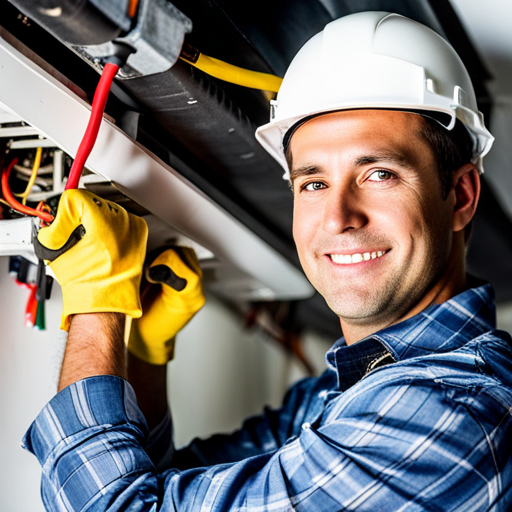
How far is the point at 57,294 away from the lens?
127 centimetres

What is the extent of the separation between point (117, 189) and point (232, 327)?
1.06 meters

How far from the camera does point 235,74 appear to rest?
1.06 metres

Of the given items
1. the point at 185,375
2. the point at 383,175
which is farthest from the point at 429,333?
the point at 185,375

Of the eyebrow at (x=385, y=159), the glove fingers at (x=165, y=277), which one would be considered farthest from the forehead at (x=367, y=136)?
the glove fingers at (x=165, y=277)

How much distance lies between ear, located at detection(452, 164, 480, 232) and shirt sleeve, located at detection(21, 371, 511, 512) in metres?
0.47

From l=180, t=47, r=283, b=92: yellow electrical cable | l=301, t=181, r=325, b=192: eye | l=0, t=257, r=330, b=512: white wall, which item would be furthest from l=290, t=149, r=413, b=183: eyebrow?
l=0, t=257, r=330, b=512: white wall

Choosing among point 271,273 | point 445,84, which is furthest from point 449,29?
point 271,273

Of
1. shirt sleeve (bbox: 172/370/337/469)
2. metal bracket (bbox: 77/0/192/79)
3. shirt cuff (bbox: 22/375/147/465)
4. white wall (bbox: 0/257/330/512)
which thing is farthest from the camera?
shirt sleeve (bbox: 172/370/337/469)

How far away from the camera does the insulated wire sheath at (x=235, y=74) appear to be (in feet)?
3.24

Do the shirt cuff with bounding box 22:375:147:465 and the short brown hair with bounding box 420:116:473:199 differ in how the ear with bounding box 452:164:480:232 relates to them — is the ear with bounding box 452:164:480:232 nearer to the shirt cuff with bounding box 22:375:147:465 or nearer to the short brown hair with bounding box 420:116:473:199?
the short brown hair with bounding box 420:116:473:199

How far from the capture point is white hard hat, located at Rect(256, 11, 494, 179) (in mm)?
1062

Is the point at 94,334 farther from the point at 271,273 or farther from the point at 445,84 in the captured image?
the point at 445,84

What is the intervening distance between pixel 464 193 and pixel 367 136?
0.30 metres

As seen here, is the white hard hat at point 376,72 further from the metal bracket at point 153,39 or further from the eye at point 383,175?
the metal bracket at point 153,39
